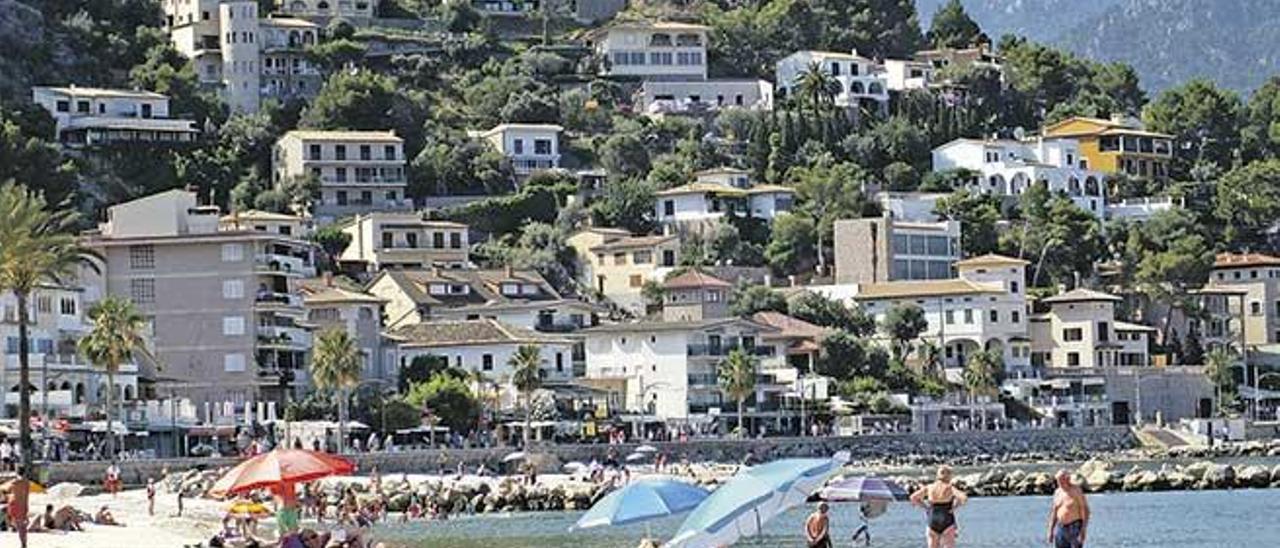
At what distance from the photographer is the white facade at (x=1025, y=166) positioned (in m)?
137

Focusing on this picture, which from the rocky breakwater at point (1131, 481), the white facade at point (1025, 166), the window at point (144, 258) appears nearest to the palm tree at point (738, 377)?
the rocky breakwater at point (1131, 481)

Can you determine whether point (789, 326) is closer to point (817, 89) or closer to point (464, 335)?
point (464, 335)

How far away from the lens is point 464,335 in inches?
3922

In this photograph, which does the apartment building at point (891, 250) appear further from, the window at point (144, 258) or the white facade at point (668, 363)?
the window at point (144, 258)

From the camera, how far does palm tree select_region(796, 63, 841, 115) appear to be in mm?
141625

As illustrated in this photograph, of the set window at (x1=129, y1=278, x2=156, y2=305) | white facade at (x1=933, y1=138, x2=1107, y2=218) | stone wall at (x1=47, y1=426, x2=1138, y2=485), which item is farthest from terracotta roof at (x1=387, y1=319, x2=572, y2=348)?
white facade at (x1=933, y1=138, x2=1107, y2=218)

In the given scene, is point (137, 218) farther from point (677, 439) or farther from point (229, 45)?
point (229, 45)

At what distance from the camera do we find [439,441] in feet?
296

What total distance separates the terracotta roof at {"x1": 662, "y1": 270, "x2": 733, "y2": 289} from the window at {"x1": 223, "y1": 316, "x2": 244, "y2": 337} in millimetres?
23716

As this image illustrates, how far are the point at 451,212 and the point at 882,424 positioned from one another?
95.0 feet

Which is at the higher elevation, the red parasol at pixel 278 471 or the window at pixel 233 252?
the window at pixel 233 252

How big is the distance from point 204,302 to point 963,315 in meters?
37.0

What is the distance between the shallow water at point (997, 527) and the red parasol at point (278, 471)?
1221 cm

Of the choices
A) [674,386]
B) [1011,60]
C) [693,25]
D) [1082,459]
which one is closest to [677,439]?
[674,386]
